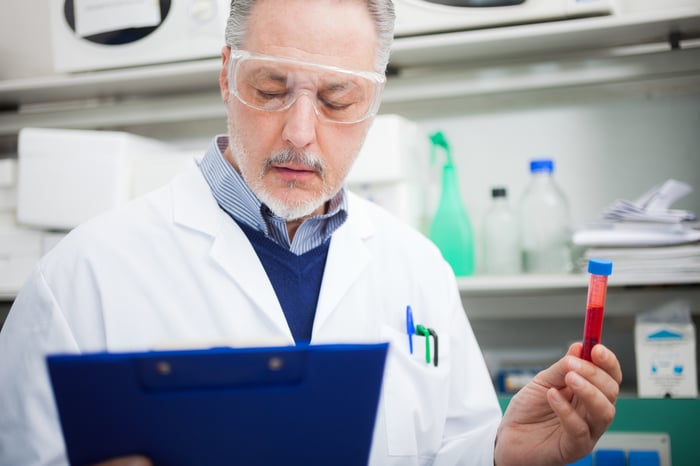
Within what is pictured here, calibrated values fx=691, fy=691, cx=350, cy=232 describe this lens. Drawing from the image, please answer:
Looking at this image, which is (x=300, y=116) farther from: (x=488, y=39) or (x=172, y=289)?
(x=488, y=39)

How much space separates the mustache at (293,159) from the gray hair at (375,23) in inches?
7.4

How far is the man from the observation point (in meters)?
1.02

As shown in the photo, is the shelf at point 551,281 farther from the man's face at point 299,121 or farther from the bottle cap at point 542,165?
the man's face at point 299,121

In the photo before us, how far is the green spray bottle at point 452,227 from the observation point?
5.78 feet

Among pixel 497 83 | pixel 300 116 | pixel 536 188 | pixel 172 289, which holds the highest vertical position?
pixel 497 83

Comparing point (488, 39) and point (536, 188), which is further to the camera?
point (536, 188)

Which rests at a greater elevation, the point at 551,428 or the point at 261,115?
the point at 261,115

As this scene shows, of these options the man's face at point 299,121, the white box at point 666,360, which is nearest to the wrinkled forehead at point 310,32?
the man's face at point 299,121

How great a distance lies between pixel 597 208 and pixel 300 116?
1141 millimetres

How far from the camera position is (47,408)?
1.01 metres

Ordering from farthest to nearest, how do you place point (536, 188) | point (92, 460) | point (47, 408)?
point (536, 188) → point (47, 408) → point (92, 460)

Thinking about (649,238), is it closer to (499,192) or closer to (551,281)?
(551,281)

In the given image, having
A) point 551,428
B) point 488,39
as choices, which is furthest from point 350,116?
point 488,39

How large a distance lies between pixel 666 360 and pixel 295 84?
3.64 feet
